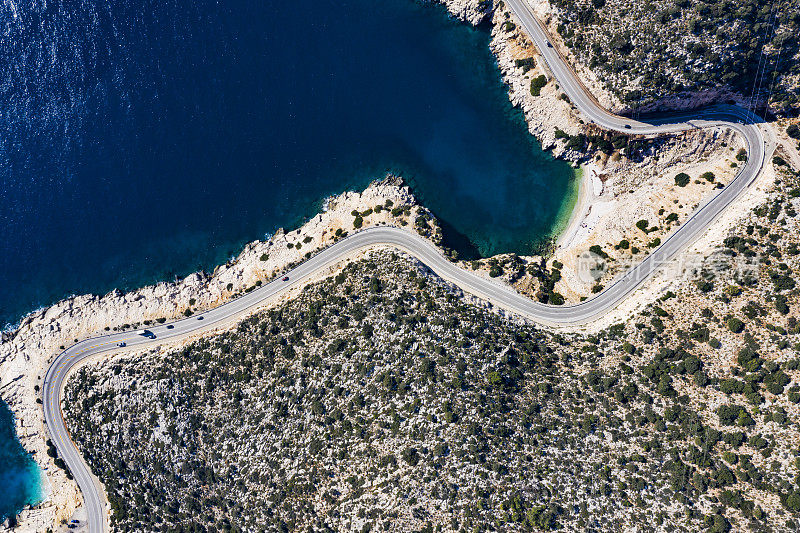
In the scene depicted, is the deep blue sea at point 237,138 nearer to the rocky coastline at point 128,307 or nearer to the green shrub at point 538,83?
the rocky coastline at point 128,307

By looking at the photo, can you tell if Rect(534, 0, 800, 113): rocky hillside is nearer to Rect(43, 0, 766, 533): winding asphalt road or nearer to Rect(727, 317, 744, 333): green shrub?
Rect(43, 0, 766, 533): winding asphalt road

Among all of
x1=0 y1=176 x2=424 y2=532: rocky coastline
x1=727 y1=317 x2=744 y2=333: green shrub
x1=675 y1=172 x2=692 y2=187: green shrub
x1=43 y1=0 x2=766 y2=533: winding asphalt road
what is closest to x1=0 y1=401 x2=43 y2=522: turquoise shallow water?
x1=0 y1=176 x2=424 y2=532: rocky coastline

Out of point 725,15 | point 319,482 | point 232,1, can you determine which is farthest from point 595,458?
point 232,1

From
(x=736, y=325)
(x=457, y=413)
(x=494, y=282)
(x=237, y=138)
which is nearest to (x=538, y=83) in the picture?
(x=494, y=282)

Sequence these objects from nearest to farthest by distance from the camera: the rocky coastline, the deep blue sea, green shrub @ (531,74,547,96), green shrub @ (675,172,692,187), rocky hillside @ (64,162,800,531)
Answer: rocky hillside @ (64,162,800,531) → green shrub @ (675,172,692,187) → green shrub @ (531,74,547,96) → the rocky coastline → the deep blue sea

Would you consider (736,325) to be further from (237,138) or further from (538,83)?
(237,138)

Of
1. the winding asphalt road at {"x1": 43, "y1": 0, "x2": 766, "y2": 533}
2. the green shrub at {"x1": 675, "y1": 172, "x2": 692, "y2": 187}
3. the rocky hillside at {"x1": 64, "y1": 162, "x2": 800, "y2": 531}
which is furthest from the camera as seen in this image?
the green shrub at {"x1": 675, "y1": 172, "x2": 692, "y2": 187}

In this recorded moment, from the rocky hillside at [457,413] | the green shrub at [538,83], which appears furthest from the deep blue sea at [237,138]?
the rocky hillside at [457,413]
